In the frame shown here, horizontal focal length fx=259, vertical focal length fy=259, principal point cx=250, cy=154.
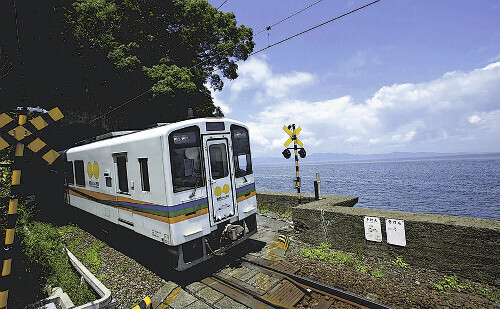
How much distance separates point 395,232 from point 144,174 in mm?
6346

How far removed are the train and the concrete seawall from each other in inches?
83.2

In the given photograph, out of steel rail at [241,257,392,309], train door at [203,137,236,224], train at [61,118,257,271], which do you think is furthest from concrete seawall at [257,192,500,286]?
train door at [203,137,236,224]

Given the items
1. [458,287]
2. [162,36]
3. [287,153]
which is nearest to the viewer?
[458,287]

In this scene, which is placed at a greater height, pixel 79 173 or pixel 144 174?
pixel 79 173

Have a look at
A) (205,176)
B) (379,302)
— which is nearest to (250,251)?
(205,176)

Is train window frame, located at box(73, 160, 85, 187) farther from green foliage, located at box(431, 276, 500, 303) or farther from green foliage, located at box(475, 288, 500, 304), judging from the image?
green foliage, located at box(475, 288, 500, 304)

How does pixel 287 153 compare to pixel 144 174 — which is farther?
pixel 287 153

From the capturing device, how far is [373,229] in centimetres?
650

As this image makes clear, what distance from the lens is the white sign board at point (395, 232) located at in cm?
607

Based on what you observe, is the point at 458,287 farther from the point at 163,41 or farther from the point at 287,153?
the point at 163,41

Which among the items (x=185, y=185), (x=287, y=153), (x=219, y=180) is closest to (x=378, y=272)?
(x=219, y=180)

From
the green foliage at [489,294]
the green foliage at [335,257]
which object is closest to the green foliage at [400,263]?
the green foliage at [335,257]

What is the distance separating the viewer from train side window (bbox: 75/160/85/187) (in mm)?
10453

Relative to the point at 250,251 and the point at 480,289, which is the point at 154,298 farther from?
the point at 480,289
